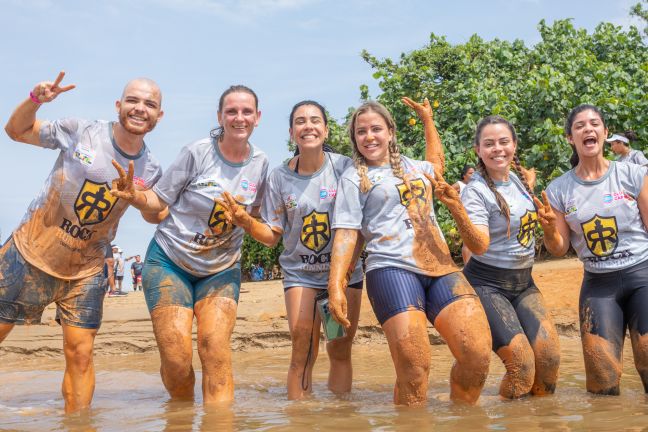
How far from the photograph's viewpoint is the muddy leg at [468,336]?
426 centimetres

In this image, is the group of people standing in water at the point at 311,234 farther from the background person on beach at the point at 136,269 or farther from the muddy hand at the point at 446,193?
the background person on beach at the point at 136,269

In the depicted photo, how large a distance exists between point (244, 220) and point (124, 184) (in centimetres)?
81

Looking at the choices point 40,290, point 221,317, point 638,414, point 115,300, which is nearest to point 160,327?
point 221,317

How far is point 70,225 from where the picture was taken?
15.5ft

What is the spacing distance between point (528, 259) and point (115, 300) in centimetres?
1100

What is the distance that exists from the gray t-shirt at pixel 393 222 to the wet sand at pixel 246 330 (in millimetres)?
4638

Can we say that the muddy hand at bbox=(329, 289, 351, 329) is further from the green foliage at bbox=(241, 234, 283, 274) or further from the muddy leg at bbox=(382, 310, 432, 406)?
the green foliage at bbox=(241, 234, 283, 274)

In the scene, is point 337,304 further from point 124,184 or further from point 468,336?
point 124,184

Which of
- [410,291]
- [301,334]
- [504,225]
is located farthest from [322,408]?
[504,225]

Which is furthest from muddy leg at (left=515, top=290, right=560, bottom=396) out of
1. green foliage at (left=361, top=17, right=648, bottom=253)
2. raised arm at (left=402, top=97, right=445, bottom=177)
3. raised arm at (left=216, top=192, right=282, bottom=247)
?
green foliage at (left=361, top=17, right=648, bottom=253)

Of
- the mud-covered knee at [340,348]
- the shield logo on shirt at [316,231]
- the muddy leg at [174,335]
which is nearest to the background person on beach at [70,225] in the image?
the muddy leg at [174,335]

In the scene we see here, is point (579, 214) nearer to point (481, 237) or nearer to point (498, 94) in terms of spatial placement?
point (481, 237)

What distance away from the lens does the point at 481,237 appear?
179 inches

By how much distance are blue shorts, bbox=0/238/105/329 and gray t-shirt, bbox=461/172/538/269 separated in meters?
2.69
